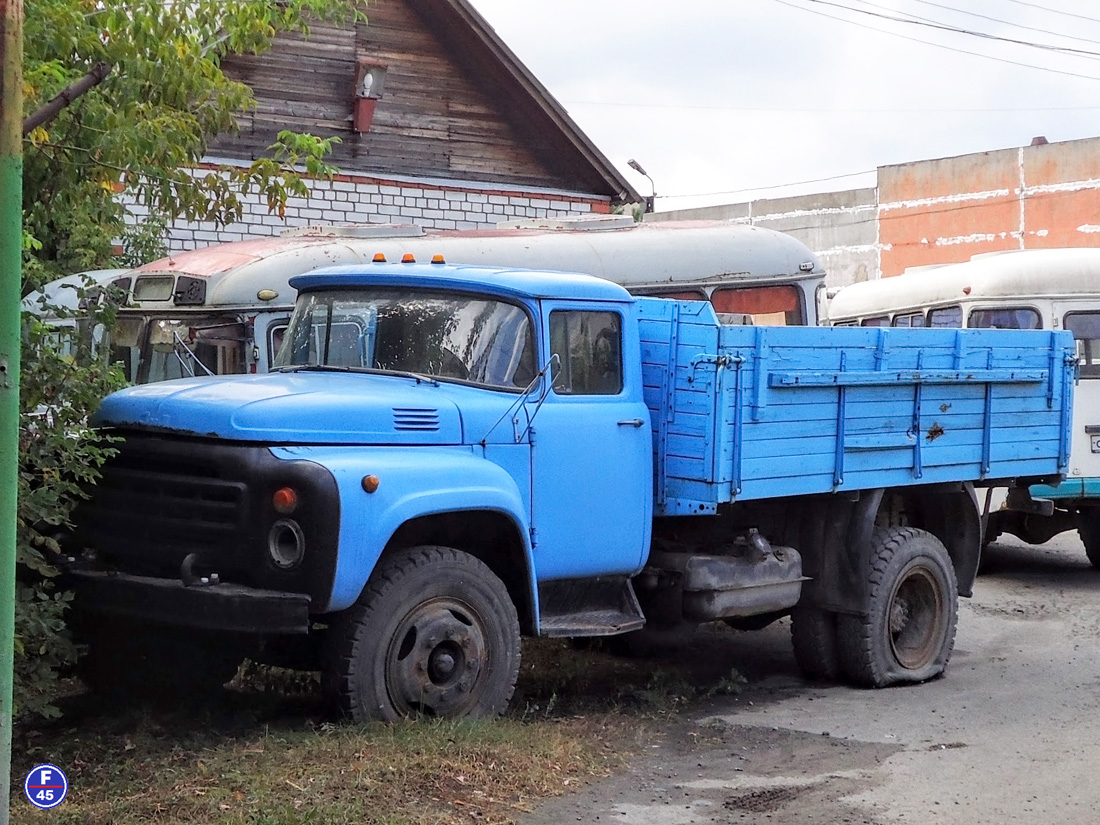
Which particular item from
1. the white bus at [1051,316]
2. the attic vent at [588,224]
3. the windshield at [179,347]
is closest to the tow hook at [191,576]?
the windshield at [179,347]

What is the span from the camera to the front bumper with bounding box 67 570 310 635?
5.97 meters

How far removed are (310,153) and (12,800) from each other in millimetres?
3217

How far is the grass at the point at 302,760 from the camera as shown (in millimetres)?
5301

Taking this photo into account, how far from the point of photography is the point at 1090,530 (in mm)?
13555

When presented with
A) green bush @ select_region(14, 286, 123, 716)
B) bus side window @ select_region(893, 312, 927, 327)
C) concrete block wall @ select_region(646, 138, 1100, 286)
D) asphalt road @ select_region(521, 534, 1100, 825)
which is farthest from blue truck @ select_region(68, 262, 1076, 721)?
concrete block wall @ select_region(646, 138, 1100, 286)

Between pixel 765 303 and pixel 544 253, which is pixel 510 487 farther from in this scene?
pixel 765 303

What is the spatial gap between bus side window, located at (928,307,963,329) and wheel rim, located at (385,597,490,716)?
840 centimetres

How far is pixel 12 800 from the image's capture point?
5.56 meters

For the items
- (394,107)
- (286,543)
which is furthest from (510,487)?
(394,107)

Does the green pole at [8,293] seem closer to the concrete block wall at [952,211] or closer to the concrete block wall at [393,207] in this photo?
the concrete block wall at [393,207]

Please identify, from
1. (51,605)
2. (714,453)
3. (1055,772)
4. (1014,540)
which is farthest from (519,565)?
(1014,540)

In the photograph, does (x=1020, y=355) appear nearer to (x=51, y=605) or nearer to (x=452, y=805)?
(x=452, y=805)

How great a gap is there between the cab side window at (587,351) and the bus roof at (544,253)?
Result: 4.44 meters

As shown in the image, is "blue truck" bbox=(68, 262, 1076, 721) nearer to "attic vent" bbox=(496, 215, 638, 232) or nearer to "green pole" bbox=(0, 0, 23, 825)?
"green pole" bbox=(0, 0, 23, 825)
